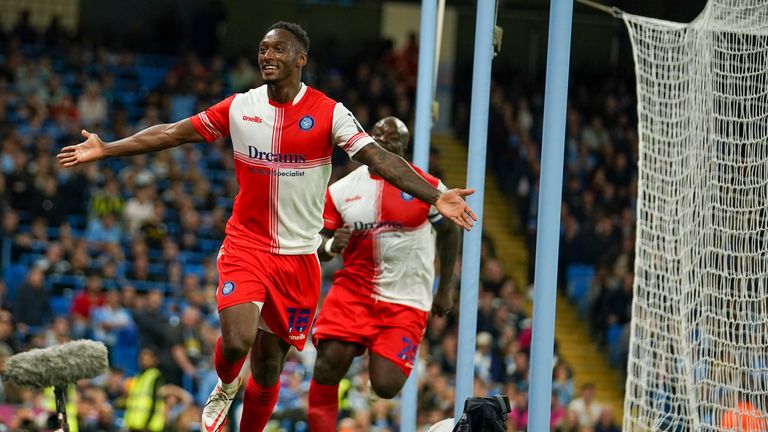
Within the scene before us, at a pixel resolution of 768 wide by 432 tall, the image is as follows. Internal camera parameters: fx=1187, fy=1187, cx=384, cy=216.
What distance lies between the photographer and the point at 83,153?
651cm

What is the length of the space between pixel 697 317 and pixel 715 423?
2.61 ft

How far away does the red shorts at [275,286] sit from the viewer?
22.4 ft

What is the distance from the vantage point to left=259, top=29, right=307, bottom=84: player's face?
22.2ft

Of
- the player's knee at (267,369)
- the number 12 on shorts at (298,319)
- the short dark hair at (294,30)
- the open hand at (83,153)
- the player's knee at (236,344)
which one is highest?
the short dark hair at (294,30)

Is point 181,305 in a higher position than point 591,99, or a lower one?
lower

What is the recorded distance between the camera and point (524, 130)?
23938mm

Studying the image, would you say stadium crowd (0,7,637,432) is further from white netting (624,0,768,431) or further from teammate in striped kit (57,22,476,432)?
white netting (624,0,768,431)

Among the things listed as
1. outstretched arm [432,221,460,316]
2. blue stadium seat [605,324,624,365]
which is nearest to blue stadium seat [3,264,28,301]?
blue stadium seat [605,324,624,365]

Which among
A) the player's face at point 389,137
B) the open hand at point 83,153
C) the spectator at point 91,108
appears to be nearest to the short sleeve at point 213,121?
the open hand at point 83,153

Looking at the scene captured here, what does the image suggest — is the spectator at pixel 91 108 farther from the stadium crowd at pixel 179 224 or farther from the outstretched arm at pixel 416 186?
the outstretched arm at pixel 416 186

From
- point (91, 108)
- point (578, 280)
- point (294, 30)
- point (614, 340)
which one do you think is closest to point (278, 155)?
point (294, 30)

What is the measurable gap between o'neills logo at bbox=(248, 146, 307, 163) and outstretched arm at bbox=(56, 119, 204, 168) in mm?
334

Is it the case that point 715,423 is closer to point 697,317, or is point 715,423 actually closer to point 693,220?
point 697,317

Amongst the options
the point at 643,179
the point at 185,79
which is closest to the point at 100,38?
the point at 185,79
